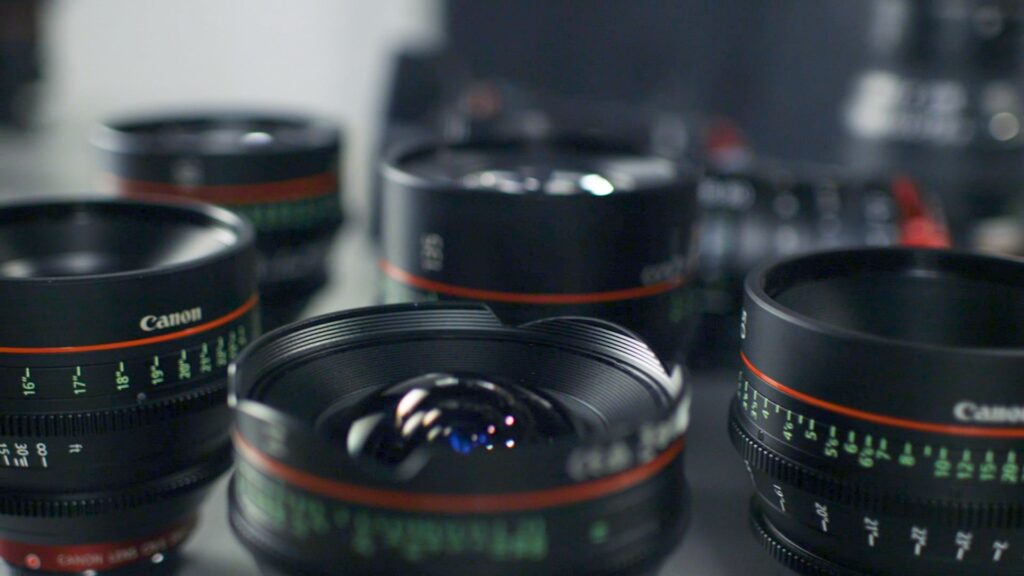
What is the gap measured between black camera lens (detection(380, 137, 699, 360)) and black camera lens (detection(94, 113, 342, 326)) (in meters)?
0.11

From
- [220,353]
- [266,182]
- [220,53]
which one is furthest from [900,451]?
[220,53]

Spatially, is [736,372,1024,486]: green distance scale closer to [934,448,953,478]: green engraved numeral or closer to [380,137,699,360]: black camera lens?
[934,448,953,478]: green engraved numeral

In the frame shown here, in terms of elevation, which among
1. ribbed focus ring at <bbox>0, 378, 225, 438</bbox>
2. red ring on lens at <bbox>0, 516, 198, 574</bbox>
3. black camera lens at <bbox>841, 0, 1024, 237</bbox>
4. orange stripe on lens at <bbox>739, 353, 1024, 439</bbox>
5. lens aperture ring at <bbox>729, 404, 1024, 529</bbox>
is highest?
black camera lens at <bbox>841, 0, 1024, 237</bbox>

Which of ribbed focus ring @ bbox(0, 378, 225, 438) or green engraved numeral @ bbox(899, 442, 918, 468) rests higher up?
green engraved numeral @ bbox(899, 442, 918, 468)

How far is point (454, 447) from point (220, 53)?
1468mm

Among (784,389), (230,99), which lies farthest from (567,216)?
(230,99)

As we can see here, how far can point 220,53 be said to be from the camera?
1713 mm

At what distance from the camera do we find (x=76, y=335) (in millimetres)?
424

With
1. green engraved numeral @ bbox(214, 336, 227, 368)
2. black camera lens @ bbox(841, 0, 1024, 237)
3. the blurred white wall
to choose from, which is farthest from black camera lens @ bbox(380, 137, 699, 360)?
the blurred white wall

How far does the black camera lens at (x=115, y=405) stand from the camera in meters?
0.42

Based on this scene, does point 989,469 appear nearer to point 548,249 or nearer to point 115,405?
point 548,249

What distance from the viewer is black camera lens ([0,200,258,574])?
0.42m

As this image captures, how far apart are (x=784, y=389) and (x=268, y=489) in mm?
187

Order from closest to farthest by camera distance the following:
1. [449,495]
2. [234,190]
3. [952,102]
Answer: [449,495] → [234,190] → [952,102]
